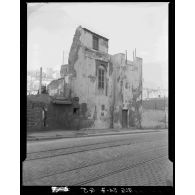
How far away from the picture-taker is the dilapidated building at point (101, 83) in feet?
41.0

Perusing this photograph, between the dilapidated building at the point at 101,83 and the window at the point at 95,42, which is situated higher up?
the window at the point at 95,42

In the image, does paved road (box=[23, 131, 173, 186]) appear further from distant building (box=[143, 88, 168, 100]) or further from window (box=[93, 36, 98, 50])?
distant building (box=[143, 88, 168, 100])

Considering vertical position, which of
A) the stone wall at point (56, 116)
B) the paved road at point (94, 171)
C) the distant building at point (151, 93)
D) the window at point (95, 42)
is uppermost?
the window at point (95, 42)

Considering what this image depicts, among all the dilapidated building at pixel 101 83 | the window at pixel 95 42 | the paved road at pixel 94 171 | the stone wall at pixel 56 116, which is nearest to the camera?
the paved road at pixel 94 171

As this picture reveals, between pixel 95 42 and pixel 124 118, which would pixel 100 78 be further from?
pixel 124 118

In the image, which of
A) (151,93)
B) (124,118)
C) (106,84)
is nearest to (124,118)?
(124,118)

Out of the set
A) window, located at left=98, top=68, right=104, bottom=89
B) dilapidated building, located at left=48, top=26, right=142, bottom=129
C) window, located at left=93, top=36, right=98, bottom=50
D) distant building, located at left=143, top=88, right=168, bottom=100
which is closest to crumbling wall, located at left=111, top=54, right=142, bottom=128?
dilapidated building, located at left=48, top=26, right=142, bottom=129

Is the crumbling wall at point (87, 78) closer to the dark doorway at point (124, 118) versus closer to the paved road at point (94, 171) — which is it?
the dark doorway at point (124, 118)

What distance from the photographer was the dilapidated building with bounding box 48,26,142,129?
41.0 ft

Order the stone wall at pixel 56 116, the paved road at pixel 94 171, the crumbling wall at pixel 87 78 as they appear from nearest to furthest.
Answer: the paved road at pixel 94 171 < the stone wall at pixel 56 116 < the crumbling wall at pixel 87 78

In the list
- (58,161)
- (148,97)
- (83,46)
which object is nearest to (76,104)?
(83,46)

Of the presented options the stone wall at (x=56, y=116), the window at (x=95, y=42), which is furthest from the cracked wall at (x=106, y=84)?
the window at (x=95, y=42)
